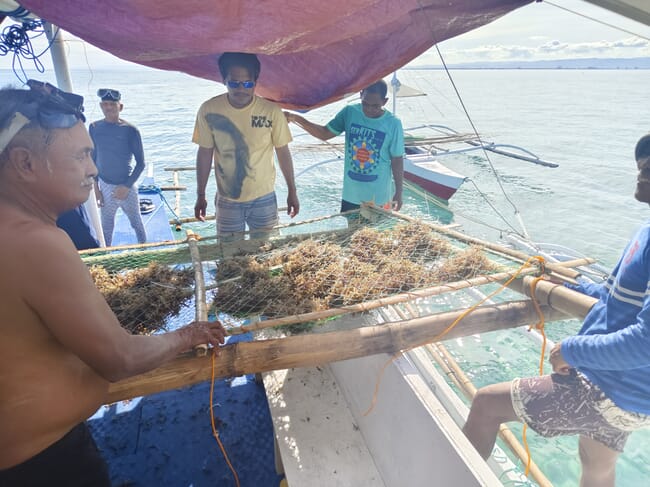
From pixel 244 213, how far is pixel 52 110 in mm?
2290

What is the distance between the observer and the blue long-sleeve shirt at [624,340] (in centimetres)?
160

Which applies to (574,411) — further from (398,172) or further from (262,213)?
(262,213)

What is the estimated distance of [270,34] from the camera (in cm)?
250

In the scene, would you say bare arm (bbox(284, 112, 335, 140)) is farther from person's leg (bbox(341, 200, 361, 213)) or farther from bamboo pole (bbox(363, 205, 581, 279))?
bamboo pole (bbox(363, 205, 581, 279))

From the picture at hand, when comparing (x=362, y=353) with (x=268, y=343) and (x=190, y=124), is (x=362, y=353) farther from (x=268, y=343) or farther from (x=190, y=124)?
(x=190, y=124)

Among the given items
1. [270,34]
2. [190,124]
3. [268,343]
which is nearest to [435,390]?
[268,343]

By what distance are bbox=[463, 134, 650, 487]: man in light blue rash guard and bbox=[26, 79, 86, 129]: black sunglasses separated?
2283 millimetres

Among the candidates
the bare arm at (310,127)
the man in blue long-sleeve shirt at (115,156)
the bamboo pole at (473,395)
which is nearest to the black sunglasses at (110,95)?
the man in blue long-sleeve shirt at (115,156)

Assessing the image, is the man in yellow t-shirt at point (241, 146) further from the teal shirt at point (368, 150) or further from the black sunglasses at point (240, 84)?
the teal shirt at point (368, 150)

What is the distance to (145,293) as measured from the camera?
227 cm

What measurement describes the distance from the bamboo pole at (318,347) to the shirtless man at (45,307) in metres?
0.38

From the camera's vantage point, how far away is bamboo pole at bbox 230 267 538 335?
6.08 feet

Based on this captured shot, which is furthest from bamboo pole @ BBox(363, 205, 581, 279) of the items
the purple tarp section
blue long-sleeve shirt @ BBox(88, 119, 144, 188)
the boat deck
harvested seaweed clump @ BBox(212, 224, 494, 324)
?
blue long-sleeve shirt @ BBox(88, 119, 144, 188)

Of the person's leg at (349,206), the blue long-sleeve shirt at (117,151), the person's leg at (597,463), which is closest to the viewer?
the person's leg at (597,463)
